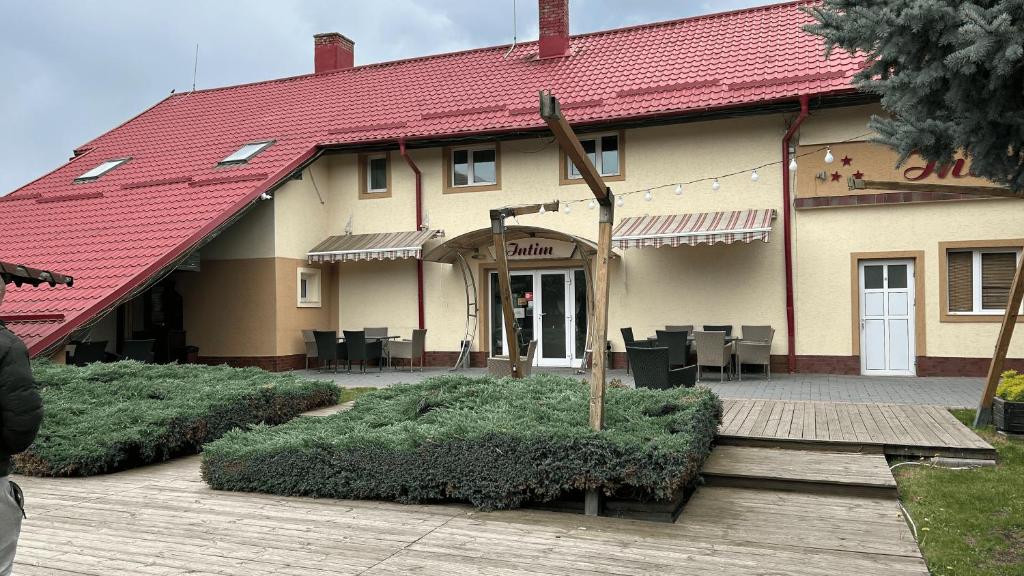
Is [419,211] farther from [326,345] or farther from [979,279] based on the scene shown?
[979,279]

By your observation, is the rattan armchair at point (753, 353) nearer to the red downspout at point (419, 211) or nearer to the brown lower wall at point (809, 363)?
the brown lower wall at point (809, 363)

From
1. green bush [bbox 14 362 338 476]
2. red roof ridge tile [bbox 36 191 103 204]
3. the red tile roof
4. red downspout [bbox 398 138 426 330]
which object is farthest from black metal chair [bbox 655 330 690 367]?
red roof ridge tile [bbox 36 191 103 204]

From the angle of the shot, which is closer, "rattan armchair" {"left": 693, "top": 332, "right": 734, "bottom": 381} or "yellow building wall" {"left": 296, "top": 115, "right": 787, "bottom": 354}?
"rattan armchair" {"left": 693, "top": 332, "right": 734, "bottom": 381}

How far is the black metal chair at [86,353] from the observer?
11.5m

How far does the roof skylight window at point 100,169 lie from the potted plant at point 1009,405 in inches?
657

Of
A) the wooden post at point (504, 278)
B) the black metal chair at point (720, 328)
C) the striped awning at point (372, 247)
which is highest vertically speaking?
the striped awning at point (372, 247)

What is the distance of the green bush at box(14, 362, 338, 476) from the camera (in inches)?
264

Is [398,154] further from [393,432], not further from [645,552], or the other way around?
[645,552]

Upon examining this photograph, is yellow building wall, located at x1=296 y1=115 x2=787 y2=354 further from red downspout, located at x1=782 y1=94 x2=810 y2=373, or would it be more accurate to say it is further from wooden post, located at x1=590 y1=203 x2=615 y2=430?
wooden post, located at x1=590 y1=203 x2=615 y2=430

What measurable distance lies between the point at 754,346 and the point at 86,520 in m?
9.46

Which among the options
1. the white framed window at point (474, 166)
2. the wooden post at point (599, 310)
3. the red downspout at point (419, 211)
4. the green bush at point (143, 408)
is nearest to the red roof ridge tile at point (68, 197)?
the red downspout at point (419, 211)

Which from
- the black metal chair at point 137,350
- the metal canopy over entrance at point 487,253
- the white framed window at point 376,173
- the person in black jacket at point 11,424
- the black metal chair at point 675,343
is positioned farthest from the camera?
the white framed window at point 376,173

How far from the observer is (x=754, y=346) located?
40.0 ft

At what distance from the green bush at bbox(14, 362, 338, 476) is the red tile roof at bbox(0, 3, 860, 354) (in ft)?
8.00
